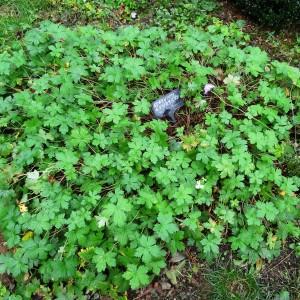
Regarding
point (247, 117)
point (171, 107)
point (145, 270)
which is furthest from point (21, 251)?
point (247, 117)

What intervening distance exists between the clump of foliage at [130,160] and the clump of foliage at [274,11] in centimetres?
74

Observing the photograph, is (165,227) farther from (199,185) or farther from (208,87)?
(208,87)

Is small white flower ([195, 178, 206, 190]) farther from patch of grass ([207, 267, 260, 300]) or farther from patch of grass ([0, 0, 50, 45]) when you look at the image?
patch of grass ([0, 0, 50, 45])

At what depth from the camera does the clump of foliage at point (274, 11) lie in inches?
162

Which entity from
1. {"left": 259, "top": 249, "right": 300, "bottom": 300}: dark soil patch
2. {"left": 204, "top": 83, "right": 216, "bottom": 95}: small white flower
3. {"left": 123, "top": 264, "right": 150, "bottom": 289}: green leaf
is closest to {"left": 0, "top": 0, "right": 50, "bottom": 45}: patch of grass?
{"left": 204, "top": 83, "right": 216, "bottom": 95}: small white flower

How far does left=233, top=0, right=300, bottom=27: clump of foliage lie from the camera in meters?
4.12

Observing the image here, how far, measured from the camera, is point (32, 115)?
3.34 m

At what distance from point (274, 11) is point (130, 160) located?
2.46 metres

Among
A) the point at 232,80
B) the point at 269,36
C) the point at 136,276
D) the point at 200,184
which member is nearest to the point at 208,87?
the point at 232,80

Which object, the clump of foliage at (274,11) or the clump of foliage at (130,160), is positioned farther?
the clump of foliage at (274,11)

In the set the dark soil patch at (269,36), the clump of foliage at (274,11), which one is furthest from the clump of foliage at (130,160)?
the clump of foliage at (274,11)

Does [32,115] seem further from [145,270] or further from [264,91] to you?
[264,91]

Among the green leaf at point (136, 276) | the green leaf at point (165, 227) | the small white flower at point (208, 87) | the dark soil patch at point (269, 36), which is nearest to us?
the green leaf at point (136, 276)

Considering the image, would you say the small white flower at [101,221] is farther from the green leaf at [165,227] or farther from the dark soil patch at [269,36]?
the dark soil patch at [269,36]
